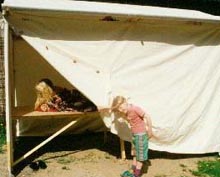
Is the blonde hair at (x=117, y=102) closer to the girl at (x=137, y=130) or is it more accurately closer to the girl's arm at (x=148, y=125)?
the girl at (x=137, y=130)

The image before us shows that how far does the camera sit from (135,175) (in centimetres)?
696

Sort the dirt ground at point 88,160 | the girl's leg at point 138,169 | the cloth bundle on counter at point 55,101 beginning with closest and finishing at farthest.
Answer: the girl's leg at point 138,169 → the dirt ground at point 88,160 → the cloth bundle on counter at point 55,101

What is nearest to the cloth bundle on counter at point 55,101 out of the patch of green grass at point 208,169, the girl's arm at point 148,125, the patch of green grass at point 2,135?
the girl's arm at point 148,125

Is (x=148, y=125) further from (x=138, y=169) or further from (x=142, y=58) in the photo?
(x=142, y=58)

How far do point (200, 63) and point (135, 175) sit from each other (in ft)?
7.29

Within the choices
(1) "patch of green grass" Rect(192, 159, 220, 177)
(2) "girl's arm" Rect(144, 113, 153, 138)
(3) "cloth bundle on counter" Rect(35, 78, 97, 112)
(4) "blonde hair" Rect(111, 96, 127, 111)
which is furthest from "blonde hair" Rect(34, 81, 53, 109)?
(1) "patch of green grass" Rect(192, 159, 220, 177)

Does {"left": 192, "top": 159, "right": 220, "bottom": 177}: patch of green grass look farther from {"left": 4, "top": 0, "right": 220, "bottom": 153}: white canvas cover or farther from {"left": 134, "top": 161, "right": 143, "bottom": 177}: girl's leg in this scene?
{"left": 134, "top": 161, "right": 143, "bottom": 177}: girl's leg

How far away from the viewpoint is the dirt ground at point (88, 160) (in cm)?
727

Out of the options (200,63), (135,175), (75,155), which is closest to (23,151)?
(75,155)

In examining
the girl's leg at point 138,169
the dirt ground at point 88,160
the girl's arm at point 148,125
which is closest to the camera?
the girl's leg at point 138,169

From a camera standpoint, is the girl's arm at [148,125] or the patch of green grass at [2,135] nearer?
the girl's arm at [148,125]

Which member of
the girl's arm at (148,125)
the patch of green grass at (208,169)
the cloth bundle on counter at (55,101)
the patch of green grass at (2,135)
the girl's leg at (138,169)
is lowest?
the patch of green grass at (208,169)

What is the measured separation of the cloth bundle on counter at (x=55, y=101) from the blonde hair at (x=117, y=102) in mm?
806

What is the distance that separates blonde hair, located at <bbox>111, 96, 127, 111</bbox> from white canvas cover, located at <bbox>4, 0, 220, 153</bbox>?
0.12 m
